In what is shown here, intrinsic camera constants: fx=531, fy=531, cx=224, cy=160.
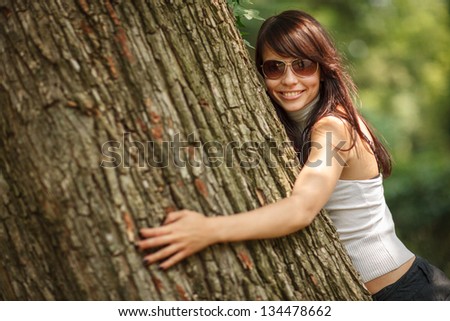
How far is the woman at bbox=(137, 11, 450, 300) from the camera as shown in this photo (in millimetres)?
2777

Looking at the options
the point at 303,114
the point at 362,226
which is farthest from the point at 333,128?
the point at 362,226

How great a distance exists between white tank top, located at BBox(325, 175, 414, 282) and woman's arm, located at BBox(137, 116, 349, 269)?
25cm

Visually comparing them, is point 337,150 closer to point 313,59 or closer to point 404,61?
point 313,59

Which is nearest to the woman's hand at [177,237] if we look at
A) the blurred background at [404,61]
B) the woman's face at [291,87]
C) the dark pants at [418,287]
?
the woman's face at [291,87]

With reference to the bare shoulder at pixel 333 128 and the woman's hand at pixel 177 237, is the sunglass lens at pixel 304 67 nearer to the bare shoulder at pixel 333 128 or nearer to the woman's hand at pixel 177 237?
the bare shoulder at pixel 333 128

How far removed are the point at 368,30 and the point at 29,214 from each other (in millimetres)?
29309

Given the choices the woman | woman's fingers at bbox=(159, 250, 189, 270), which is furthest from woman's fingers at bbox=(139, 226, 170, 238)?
the woman

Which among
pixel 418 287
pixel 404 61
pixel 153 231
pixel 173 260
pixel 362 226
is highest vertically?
pixel 153 231

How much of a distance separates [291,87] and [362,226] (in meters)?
0.88

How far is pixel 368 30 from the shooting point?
95.7 feet

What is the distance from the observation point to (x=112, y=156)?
2.10 metres

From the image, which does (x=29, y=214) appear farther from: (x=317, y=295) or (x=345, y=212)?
(x=345, y=212)

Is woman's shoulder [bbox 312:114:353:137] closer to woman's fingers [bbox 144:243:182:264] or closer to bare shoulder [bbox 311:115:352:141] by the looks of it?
bare shoulder [bbox 311:115:352:141]

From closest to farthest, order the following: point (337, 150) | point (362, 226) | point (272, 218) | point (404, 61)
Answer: point (272, 218) → point (337, 150) → point (362, 226) → point (404, 61)
